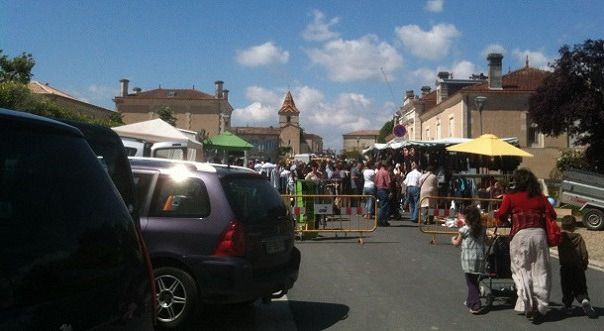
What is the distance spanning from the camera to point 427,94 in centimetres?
6669

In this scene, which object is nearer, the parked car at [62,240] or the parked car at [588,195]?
the parked car at [62,240]

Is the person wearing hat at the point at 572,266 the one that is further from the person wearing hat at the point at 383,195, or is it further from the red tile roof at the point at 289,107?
the red tile roof at the point at 289,107

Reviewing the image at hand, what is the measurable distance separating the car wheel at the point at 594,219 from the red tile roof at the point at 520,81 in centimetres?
2808

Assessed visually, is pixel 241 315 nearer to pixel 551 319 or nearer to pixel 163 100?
pixel 551 319

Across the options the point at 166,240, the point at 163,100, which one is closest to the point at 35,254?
the point at 166,240

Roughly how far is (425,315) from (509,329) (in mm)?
928

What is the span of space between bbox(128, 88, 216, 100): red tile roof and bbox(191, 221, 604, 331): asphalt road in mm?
83977

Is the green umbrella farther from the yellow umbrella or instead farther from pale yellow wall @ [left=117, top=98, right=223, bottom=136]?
pale yellow wall @ [left=117, top=98, right=223, bottom=136]

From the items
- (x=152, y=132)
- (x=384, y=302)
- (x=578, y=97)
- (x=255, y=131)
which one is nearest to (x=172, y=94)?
(x=255, y=131)

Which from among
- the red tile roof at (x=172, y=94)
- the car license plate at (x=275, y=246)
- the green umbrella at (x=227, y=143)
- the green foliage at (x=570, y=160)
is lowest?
the car license plate at (x=275, y=246)

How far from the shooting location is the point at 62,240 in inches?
96.2

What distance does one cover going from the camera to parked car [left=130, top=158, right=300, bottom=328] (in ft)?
20.8

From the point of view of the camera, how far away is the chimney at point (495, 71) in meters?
44.6

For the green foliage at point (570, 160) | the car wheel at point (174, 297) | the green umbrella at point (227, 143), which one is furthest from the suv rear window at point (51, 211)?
the green foliage at point (570, 160)
